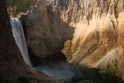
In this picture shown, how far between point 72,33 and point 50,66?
5507 millimetres

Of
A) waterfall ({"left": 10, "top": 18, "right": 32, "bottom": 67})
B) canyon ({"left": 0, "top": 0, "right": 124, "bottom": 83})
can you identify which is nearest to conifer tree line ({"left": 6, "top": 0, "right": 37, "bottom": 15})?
canyon ({"left": 0, "top": 0, "right": 124, "bottom": 83})

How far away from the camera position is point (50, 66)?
20.2m

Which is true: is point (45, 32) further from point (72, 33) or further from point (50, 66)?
point (50, 66)

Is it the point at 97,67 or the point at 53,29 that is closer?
the point at 97,67

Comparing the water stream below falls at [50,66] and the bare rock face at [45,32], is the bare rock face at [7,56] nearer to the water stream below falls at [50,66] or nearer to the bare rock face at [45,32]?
the water stream below falls at [50,66]

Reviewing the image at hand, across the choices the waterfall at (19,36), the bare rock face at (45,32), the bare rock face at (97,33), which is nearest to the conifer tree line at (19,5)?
the bare rock face at (45,32)

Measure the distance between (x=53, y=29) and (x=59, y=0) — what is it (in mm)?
4276

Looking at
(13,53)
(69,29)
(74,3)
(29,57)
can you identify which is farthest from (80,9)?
(13,53)

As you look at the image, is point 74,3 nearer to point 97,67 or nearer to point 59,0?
point 59,0

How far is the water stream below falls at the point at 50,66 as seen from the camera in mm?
17062

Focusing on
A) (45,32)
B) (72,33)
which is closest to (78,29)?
(72,33)

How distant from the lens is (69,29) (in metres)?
21.4

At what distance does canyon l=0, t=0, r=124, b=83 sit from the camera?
1728 centimetres

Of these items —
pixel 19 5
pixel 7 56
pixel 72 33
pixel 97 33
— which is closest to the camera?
pixel 7 56
